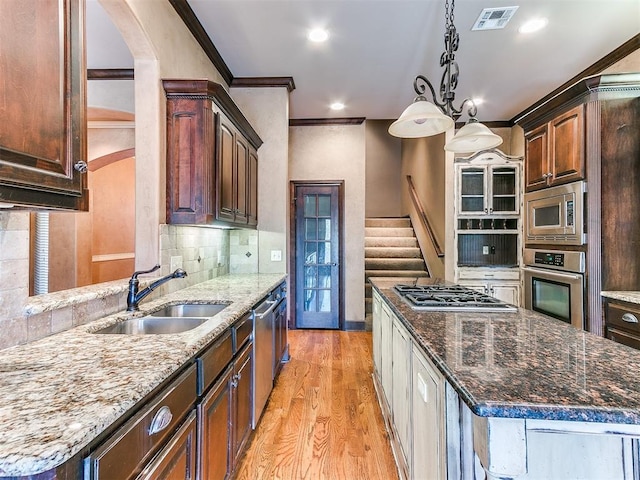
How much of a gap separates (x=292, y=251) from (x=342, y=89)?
92.0 inches

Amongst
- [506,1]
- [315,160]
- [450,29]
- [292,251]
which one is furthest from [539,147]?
[292,251]

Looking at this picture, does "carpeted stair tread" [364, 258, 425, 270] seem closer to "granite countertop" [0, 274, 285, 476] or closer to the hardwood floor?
the hardwood floor

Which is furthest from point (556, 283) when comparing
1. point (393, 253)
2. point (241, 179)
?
point (393, 253)

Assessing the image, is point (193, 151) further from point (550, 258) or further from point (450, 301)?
point (550, 258)

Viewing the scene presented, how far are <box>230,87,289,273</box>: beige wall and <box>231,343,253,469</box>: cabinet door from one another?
173 centimetres

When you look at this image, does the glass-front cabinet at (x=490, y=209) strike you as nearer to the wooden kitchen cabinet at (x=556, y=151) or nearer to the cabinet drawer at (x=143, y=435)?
the wooden kitchen cabinet at (x=556, y=151)

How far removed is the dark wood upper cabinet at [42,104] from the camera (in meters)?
0.86

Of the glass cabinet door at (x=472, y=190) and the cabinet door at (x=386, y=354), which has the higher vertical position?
the glass cabinet door at (x=472, y=190)

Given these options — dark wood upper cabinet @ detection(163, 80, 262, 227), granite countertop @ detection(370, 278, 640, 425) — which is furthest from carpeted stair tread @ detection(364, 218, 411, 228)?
granite countertop @ detection(370, 278, 640, 425)

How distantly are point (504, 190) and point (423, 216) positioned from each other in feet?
4.76

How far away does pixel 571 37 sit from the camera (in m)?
2.96

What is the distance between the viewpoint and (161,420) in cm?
101

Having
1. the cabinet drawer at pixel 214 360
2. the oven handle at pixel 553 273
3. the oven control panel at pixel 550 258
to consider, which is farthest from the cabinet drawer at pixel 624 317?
the cabinet drawer at pixel 214 360

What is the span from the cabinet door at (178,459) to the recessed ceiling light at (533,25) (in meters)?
3.62
